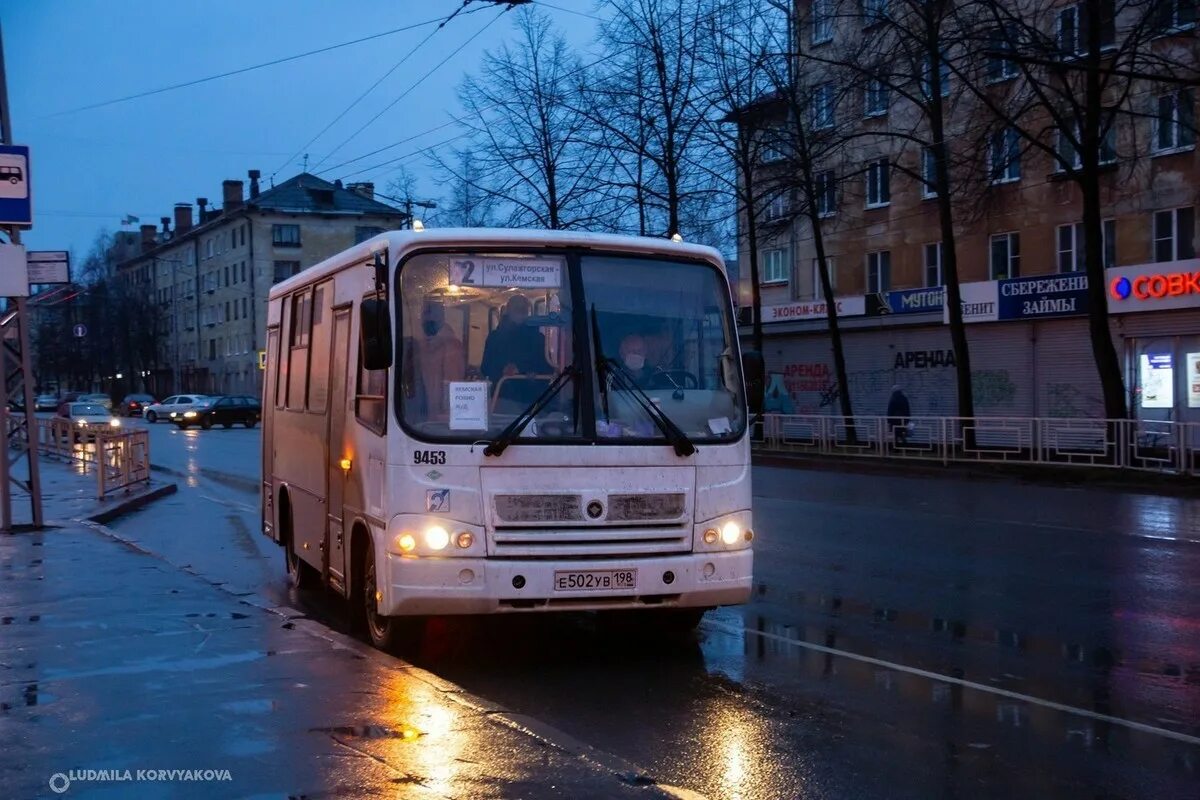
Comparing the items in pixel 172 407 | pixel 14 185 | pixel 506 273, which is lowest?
pixel 172 407

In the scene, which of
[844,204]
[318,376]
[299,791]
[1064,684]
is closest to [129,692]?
[299,791]

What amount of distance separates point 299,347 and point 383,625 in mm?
3642

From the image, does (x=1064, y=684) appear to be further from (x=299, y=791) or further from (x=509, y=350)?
(x=299, y=791)

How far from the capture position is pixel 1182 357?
3147cm

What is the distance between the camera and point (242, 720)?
258 inches

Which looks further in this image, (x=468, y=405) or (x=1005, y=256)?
(x=1005, y=256)

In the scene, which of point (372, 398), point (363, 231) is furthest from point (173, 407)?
point (372, 398)

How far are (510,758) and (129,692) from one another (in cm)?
248

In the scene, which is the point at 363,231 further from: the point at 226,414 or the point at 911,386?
the point at 911,386

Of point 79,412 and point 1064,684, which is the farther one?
point 79,412

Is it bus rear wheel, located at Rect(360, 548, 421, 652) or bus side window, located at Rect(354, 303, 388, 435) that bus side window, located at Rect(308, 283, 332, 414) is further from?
bus rear wheel, located at Rect(360, 548, 421, 652)

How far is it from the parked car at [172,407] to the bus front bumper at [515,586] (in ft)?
202

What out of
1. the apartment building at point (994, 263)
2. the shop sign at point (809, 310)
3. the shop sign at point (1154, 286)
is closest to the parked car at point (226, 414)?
the apartment building at point (994, 263)

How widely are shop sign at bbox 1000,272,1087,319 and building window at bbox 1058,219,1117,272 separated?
98 cm
